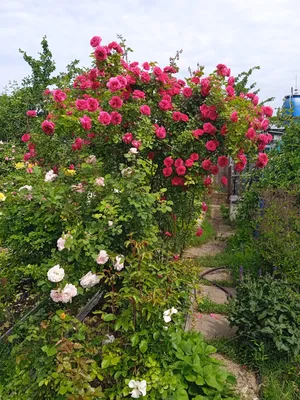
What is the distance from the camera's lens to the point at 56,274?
1.77 meters

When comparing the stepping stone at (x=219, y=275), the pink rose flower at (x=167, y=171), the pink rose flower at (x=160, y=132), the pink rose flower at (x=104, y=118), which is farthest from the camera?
the stepping stone at (x=219, y=275)

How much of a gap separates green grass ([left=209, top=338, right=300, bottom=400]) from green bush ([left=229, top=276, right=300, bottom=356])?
7 cm

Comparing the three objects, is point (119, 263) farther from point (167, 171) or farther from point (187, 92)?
point (187, 92)

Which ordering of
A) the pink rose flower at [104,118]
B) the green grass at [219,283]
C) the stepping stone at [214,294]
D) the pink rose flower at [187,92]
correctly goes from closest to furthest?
the pink rose flower at [104,118] → the pink rose flower at [187,92] → the stepping stone at [214,294] → the green grass at [219,283]

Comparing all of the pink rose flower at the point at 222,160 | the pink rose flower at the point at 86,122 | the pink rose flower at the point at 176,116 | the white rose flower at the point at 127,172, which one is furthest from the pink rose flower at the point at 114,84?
the pink rose flower at the point at 222,160

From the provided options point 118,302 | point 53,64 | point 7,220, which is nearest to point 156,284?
point 118,302

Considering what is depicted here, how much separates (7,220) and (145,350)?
1.13m

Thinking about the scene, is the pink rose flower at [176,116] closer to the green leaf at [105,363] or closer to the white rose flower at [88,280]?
the white rose flower at [88,280]

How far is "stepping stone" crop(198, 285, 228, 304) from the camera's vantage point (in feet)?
12.2

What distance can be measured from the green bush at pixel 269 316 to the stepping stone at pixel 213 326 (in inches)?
12.9

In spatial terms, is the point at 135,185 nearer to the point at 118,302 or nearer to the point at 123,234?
the point at 123,234

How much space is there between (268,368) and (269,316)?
1.10 ft

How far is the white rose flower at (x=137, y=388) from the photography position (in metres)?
1.66

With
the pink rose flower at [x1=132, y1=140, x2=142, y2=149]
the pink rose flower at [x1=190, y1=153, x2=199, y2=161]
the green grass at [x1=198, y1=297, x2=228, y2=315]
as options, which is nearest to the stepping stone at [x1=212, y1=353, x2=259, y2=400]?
the green grass at [x1=198, y1=297, x2=228, y2=315]
